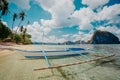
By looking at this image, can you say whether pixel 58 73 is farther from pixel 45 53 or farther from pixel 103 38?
pixel 103 38

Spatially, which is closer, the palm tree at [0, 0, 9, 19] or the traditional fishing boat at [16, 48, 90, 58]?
the traditional fishing boat at [16, 48, 90, 58]

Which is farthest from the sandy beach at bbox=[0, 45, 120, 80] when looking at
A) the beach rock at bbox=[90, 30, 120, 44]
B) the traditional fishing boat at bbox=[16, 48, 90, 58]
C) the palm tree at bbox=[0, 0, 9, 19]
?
the beach rock at bbox=[90, 30, 120, 44]

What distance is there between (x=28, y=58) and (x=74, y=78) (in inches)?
232

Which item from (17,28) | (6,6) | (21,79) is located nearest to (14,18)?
(17,28)

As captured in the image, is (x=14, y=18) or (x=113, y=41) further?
(x=113, y=41)

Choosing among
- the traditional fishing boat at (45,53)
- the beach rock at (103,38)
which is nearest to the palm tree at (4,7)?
the traditional fishing boat at (45,53)

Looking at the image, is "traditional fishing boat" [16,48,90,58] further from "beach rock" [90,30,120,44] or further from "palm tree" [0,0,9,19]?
"beach rock" [90,30,120,44]

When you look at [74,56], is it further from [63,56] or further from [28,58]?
[28,58]

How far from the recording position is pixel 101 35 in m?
172

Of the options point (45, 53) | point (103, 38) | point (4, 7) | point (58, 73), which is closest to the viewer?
point (58, 73)

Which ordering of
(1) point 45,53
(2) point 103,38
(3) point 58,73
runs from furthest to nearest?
(2) point 103,38 < (1) point 45,53 < (3) point 58,73

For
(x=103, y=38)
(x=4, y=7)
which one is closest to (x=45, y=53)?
(x=4, y=7)

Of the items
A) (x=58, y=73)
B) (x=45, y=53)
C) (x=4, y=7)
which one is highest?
(x=4, y=7)

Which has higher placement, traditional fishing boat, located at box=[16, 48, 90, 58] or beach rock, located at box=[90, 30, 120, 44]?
beach rock, located at box=[90, 30, 120, 44]
